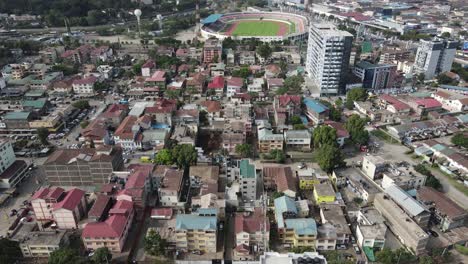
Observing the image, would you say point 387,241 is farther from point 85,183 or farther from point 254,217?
point 85,183

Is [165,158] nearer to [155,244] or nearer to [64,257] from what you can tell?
[155,244]

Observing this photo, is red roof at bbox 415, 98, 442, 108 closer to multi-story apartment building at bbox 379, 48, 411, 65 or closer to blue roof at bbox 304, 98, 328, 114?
blue roof at bbox 304, 98, 328, 114

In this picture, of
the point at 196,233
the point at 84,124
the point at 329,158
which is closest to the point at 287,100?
the point at 329,158

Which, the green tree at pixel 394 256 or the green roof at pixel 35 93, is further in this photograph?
the green roof at pixel 35 93

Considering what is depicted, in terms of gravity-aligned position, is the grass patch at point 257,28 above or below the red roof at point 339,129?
above

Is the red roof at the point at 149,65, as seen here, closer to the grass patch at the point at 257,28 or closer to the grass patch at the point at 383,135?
the grass patch at the point at 257,28

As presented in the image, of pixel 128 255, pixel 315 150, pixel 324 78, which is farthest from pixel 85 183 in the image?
pixel 324 78

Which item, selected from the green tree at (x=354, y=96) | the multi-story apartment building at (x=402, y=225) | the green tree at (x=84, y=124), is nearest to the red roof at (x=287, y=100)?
the green tree at (x=354, y=96)
